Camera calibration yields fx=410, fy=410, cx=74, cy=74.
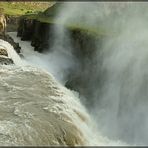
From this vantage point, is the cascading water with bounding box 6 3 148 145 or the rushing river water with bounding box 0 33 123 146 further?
the cascading water with bounding box 6 3 148 145

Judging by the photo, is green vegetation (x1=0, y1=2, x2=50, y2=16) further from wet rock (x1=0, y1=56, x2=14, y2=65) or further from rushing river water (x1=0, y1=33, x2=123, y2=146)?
rushing river water (x1=0, y1=33, x2=123, y2=146)

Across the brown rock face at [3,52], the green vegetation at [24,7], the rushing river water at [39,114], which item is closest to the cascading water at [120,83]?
the rushing river water at [39,114]

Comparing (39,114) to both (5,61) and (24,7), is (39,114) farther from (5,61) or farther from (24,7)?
(24,7)

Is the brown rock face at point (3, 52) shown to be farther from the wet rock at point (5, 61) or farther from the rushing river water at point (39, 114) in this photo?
the rushing river water at point (39, 114)

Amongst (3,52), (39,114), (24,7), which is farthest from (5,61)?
(24,7)

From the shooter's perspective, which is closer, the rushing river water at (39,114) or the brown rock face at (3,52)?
the rushing river water at (39,114)

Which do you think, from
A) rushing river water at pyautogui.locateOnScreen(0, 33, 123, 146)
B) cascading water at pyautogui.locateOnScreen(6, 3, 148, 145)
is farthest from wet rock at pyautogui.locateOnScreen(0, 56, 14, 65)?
cascading water at pyautogui.locateOnScreen(6, 3, 148, 145)

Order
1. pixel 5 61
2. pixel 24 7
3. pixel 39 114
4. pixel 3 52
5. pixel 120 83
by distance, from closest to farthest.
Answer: pixel 39 114, pixel 120 83, pixel 5 61, pixel 3 52, pixel 24 7

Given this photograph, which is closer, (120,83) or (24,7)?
(120,83)

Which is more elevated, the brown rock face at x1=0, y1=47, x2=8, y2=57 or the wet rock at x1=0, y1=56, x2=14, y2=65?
the brown rock face at x1=0, y1=47, x2=8, y2=57

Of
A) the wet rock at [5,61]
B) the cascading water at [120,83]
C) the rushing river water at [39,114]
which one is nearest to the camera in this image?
the rushing river water at [39,114]

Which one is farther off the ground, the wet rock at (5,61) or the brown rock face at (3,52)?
the brown rock face at (3,52)

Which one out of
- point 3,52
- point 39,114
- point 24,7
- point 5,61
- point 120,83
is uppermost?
point 24,7

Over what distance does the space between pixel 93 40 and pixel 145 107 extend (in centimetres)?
788
